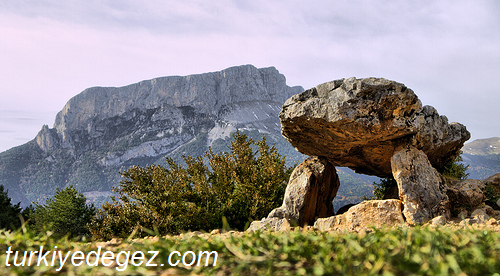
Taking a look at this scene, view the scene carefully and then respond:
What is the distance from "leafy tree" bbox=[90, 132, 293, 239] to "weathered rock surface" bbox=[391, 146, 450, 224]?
582cm

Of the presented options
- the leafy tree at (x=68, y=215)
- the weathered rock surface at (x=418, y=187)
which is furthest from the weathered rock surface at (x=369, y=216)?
the leafy tree at (x=68, y=215)

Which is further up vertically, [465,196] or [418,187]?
[418,187]

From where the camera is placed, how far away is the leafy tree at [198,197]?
13.5 metres

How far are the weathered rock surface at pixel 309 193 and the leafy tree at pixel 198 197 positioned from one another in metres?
2.40

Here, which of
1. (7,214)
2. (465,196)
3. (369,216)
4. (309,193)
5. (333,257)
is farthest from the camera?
(7,214)

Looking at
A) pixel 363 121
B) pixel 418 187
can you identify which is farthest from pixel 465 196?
pixel 363 121

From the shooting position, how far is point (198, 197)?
51.4ft

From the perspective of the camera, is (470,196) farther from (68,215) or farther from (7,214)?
(7,214)

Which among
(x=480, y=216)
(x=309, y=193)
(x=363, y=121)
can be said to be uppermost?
(x=363, y=121)

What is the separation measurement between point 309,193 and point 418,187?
A: 3.55m

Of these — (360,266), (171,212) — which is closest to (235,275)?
(360,266)

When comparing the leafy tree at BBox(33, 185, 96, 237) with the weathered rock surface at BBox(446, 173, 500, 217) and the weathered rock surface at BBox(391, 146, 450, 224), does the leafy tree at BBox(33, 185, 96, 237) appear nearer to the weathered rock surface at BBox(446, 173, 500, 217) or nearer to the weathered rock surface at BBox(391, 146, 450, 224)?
the weathered rock surface at BBox(391, 146, 450, 224)

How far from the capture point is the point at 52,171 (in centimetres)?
18750

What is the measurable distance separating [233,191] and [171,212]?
3.44 meters
